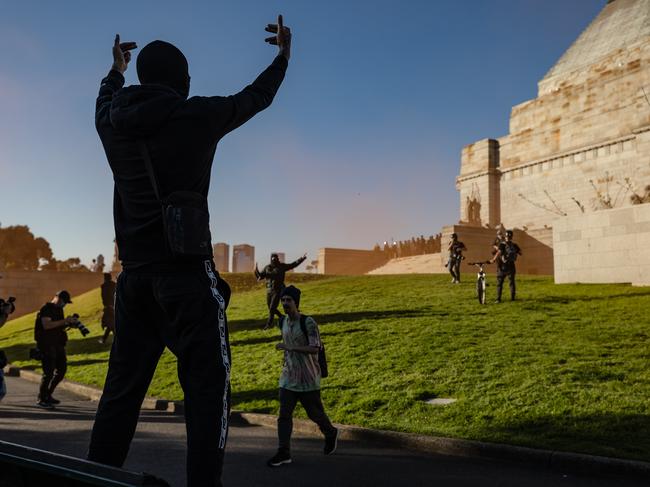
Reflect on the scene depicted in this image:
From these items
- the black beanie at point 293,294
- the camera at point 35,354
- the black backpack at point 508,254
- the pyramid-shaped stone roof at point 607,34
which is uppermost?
the pyramid-shaped stone roof at point 607,34

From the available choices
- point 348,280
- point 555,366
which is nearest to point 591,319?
point 555,366

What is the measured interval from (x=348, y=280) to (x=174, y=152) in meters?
25.9

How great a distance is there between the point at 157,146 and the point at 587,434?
20.5ft

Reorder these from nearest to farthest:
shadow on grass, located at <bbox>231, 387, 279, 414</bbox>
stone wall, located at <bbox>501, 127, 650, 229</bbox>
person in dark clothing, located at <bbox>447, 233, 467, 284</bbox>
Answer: shadow on grass, located at <bbox>231, 387, 279, 414</bbox>, person in dark clothing, located at <bbox>447, 233, 467, 284</bbox>, stone wall, located at <bbox>501, 127, 650, 229</bbox>

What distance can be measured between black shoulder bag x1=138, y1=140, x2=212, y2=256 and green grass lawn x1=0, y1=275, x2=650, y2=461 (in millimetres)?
5358

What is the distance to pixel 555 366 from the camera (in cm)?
1015

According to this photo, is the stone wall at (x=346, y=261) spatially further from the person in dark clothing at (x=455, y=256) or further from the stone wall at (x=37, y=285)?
the person in dark clothing at (x=455, y=256)

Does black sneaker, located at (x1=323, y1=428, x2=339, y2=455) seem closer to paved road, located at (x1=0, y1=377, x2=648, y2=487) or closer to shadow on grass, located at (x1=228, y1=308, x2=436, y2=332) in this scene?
paved road, located at (x1=0, y1=377, x2=648, y2=487)

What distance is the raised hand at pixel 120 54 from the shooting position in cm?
343

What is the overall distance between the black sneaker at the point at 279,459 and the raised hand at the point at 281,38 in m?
4.41

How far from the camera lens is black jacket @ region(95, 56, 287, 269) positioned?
277 cm

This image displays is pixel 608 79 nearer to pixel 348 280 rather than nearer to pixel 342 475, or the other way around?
pixel 348 280

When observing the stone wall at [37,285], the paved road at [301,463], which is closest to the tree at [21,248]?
the stone wall at [37,285]

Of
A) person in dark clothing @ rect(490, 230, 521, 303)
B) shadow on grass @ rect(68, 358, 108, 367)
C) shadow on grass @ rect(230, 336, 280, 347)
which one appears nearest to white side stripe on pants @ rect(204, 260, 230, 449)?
shadow on grass @ rect(230, 336, 280, 347)
